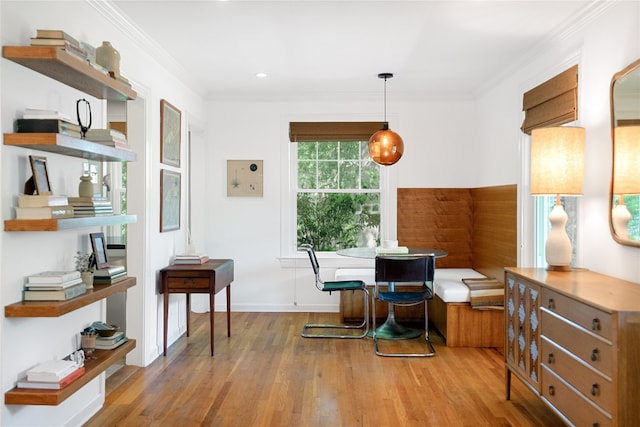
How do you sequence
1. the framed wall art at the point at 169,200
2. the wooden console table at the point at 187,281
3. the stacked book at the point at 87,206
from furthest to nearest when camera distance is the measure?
the framed wall art at the point at 169,200 → the wooden console table at the point at 187,281 → the stacked book at the point at 87,206

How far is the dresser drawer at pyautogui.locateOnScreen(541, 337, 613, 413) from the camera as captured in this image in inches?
90.5

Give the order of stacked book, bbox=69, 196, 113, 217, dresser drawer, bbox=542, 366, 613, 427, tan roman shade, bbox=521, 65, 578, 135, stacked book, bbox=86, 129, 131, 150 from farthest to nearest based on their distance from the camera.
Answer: tan roman shade, bbox=521, 65, 578, 135 < stacked book, bbox=86, 129, 131, 150 < stacked book, bbox=69, 196, 113, 217 < dresser drawer, bbox=542, 366, 613, 427

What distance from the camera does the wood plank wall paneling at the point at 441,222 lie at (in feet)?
20.9

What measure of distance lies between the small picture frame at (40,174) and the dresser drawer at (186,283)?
2.07 metres

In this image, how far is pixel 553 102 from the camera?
4098 millimetres

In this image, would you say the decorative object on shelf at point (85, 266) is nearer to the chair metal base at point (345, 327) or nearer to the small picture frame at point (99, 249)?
the small picture frame at point (99, 249)

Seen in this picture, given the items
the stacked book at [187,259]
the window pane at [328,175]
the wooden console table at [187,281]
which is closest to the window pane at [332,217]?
the window pane at [328,175]

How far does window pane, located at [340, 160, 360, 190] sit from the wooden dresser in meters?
3.19

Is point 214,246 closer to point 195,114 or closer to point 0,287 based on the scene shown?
point 195,114

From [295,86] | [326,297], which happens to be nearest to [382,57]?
[295,86]

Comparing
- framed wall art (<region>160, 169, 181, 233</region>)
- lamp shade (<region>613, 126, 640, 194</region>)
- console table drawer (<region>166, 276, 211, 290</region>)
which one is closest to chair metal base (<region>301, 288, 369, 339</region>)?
console table drawer (<region>166, 276, 211, 290</region>)

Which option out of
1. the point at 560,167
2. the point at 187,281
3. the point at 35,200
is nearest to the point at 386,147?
the point at 560,167

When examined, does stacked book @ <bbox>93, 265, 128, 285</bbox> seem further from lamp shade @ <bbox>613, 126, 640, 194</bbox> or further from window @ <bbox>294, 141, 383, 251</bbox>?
window @ <bbox>294, 141, 383, 251</bbox>

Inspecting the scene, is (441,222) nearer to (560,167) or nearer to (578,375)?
(560,167)
